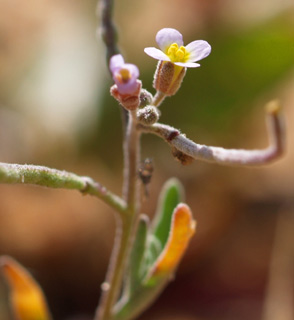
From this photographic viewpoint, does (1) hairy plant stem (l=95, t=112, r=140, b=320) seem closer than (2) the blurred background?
Yes

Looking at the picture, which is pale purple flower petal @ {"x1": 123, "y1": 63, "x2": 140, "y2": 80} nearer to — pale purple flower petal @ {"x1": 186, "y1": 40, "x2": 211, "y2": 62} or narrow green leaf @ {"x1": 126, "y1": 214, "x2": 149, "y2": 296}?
pale purple flower petal @ {"x1": 186, "y1": 40, "x2": 211, "y2": 62}

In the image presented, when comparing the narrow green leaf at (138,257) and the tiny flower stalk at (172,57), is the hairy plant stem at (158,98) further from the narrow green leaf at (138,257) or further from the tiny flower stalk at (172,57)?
the narrow green leaf at (138,257)

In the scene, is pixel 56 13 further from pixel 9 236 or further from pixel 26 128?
pixel 9 236

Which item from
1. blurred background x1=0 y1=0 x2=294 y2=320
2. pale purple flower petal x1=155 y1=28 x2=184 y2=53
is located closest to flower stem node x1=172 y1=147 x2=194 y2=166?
pale purple flower petal x1=155 y1=28 x2=184 y2=53

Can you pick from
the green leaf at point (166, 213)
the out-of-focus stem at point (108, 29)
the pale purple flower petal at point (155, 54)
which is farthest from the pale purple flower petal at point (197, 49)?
the green leaf at point (166, 213)

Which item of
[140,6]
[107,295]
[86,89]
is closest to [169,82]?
[107,295]

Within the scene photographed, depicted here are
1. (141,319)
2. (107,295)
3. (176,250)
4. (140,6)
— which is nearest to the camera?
(176,250)
